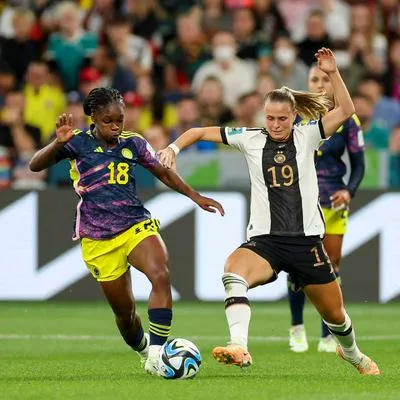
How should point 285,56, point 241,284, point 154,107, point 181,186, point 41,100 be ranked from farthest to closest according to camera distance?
point 285,56, point 41,100, point 154,107, point 181,186, point 241,284

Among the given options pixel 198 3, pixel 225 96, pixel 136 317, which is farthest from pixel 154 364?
pixel 198 3

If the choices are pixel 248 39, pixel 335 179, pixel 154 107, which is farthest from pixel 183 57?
pixel 335 179

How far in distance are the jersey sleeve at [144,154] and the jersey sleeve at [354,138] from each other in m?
2.52

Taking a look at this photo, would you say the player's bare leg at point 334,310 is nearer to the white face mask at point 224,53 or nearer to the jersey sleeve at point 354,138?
the jersey sleeve at point 354,138

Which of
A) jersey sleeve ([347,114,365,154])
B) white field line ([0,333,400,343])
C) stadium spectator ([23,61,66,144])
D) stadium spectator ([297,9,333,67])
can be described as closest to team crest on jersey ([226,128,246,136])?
jersey sleeve ([347,114,365,154])

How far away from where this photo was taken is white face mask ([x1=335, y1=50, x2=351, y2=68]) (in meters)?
18.7

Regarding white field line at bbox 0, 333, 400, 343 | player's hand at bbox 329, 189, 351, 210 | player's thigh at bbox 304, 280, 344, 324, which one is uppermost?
player's thigh at bbox 304, 280, 344, 324

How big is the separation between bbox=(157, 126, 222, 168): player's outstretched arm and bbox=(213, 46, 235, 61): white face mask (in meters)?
9.42

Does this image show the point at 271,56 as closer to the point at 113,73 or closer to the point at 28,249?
the point at 113,73

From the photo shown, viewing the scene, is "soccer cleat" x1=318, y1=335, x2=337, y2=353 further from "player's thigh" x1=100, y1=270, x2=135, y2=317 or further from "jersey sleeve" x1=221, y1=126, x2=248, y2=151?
"jersey sleeve" x1=221, y1=126, x2=248, y2=151

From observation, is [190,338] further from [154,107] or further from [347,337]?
[154,107]

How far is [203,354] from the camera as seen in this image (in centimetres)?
1093

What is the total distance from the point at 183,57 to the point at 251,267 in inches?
424

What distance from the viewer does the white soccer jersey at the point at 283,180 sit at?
29.7 ft
